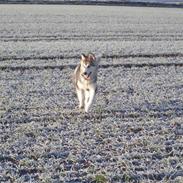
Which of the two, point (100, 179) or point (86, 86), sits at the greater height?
point (86, 86)

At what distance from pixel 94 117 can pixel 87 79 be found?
38.7 inches

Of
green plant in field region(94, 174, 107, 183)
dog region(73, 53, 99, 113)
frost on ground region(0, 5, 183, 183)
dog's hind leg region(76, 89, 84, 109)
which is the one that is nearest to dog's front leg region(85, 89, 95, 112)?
dog region(73, 53, 99, 113)

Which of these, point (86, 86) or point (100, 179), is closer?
point (100, 179)

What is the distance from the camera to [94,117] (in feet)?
37.2

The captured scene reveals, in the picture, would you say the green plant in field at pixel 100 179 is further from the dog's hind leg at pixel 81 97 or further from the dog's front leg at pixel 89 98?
the dog's hind leg at pixel 81 97

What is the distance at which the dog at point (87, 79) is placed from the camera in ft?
35.1

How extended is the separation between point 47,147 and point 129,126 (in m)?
2.22

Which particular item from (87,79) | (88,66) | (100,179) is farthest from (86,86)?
(100,179)

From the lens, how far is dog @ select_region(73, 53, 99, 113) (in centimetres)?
1070

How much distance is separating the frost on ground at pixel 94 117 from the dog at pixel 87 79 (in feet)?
1.24

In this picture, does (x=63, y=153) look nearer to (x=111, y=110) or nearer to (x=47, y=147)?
(x=47, y=147)

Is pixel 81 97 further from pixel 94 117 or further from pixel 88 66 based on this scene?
pixel 88 66

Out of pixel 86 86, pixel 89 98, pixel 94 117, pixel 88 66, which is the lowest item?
pixel 94 117

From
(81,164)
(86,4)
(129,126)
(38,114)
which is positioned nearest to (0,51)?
(38,114)
